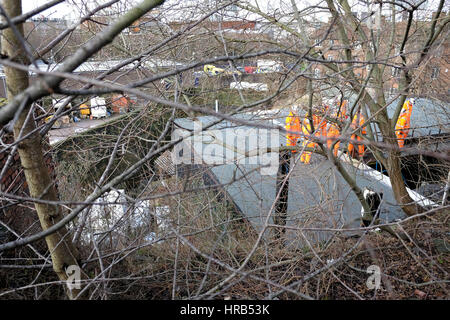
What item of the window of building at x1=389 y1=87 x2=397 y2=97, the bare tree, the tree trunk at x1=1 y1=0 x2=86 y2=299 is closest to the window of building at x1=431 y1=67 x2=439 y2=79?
the bare tree

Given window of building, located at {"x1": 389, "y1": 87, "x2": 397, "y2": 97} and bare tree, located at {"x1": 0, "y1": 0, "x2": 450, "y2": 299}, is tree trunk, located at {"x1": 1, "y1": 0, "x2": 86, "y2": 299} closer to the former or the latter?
bare tree, located at {"x1": 0, "y1": 0, "x2": 450, "y2": 299}

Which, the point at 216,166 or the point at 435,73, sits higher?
the point at 435,73

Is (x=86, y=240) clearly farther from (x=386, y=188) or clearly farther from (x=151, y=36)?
(x=386, y=188)

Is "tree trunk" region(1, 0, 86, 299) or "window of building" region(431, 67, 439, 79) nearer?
"tree trunk" region(1, 0, 86, 299)

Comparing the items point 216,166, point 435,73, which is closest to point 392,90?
point 435,73

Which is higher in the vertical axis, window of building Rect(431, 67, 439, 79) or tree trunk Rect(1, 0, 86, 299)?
window of building Rect(431, 67, 439, 79)

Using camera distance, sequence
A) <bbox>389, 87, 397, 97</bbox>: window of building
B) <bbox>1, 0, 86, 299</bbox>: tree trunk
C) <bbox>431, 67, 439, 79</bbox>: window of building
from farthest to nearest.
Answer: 1. <bbox>389, 87, 397, 97</bbox>: window of building
2. <bbox>431, 67, 439, 79</bbox>: window of building
3. <bbox>1, 0, 86, 299</bbox>: tree trunk

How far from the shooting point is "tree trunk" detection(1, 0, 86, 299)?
5.65ft

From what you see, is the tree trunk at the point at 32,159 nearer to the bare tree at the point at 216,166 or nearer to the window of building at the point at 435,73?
the bare tree at the point at 216,166

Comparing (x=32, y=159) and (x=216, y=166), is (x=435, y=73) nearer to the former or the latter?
(x=216, y=166)

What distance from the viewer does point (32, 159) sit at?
197cm

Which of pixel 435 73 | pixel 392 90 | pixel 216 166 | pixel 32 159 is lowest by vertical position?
pixel 216 166

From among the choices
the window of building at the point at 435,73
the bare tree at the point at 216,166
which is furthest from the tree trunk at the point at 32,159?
the window of building at the point at 435,73
